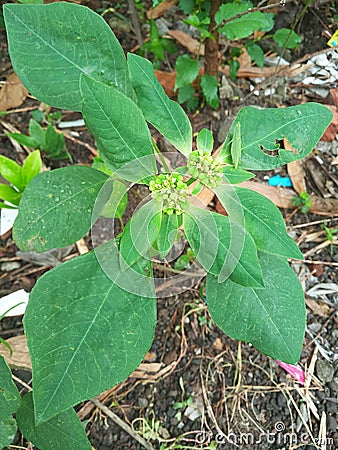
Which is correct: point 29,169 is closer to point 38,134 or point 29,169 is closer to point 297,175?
point 38,134

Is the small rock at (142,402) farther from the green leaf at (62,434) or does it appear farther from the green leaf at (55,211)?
the green leaf at (55,211)

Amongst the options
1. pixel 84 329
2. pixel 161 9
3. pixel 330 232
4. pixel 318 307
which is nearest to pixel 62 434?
pixel 84 329

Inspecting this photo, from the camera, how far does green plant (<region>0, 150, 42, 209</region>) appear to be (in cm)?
144

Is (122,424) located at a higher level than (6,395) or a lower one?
lower

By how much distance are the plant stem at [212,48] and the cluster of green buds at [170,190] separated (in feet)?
2.81

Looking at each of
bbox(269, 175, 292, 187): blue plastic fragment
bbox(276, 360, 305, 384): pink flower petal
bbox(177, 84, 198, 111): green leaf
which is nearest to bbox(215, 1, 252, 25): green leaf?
bbox(177, 84, 198, 111): green leaf

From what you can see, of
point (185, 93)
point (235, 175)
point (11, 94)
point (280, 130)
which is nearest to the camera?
point (235, 175)

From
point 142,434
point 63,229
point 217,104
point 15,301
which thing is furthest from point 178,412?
point 217,104

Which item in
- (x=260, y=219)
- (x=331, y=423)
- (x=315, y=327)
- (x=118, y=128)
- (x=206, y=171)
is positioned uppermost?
(x=118, y=128)

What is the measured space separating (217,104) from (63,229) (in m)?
0.92

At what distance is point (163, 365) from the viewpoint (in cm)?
155

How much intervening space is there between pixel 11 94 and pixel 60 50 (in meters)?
0.93

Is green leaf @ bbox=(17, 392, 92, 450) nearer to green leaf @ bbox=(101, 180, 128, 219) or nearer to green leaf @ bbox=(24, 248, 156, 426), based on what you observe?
green leaf @ bbox=(24, 248, 156, 426)

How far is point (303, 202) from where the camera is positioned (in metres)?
1.78
